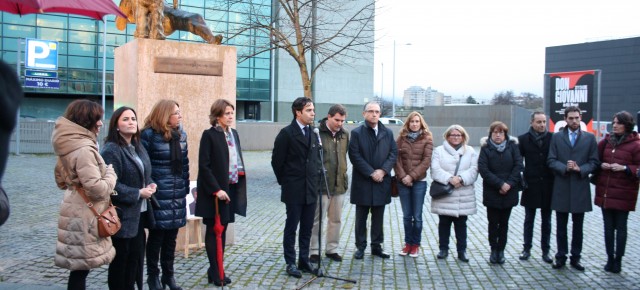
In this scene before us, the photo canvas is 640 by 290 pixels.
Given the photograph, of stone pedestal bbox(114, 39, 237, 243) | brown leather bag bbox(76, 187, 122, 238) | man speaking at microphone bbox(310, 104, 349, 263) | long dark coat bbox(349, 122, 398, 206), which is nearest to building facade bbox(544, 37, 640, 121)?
long dark coat bbox(349, 122, 398, 206)

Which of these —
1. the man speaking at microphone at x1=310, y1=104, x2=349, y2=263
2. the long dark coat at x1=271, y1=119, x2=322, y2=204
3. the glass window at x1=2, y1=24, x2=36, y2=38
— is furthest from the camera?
the glass window at x1=2, y1=24, x2=36, y2=38

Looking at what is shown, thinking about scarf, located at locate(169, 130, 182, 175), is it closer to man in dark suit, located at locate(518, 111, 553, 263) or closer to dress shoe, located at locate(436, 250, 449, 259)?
dress shoe, located at locate(436, 250, 449, 259)

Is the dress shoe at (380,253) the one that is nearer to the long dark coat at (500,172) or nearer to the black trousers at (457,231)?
the black trousers at (457,231)

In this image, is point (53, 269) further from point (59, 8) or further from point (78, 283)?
point (59, 8)

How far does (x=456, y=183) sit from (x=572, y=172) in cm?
135

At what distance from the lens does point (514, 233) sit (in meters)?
9.54

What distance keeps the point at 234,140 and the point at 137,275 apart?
1.68 metres

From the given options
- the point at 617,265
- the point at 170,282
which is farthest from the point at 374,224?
the point at 617,265

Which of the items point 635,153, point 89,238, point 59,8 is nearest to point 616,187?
point 635,153

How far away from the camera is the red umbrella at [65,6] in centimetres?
465

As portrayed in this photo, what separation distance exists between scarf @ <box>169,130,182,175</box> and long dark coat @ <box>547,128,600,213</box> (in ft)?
14.3

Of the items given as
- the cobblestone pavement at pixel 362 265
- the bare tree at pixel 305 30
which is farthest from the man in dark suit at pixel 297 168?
the bare tree at pixel 305 30

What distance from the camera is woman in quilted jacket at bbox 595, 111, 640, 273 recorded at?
6.79 meters

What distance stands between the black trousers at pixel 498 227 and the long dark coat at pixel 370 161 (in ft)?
4.36
